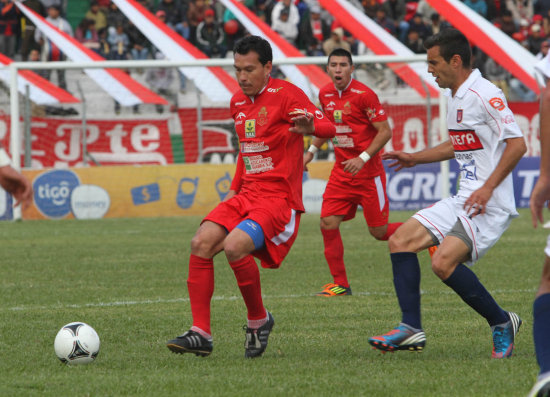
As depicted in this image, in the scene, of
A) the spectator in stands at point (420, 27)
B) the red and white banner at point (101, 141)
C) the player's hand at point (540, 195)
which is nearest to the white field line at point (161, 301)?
the player's hand at point (540, 195)

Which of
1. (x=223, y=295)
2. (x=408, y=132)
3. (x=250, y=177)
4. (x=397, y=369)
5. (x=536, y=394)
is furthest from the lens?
(x=408, y=132)

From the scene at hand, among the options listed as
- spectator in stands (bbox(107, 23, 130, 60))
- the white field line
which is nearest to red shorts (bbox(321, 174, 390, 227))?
the white field line

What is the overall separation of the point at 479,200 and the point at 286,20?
2093cm

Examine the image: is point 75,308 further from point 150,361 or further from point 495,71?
point 495,71

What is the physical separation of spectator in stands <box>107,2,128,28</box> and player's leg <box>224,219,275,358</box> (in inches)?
774

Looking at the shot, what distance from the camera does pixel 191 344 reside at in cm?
595

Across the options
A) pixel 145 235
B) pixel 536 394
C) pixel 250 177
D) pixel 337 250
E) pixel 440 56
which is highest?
pixel 440 56

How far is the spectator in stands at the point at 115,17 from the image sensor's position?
25.1 metres

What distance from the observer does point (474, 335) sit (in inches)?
272

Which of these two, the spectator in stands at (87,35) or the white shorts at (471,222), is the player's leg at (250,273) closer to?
the white shorts at (471,222)

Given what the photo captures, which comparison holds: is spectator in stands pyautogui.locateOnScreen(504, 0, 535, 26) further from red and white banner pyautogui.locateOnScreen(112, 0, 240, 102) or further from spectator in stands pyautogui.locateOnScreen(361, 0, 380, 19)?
red and white banner pyautogui.locateOnScreen(112, 0, 240, 102)

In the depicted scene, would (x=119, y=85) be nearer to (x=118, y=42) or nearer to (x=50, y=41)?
(x=50, y=41)

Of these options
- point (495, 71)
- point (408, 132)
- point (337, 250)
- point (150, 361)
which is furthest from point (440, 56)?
point (495, 71)

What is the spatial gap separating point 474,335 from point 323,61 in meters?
13.1
